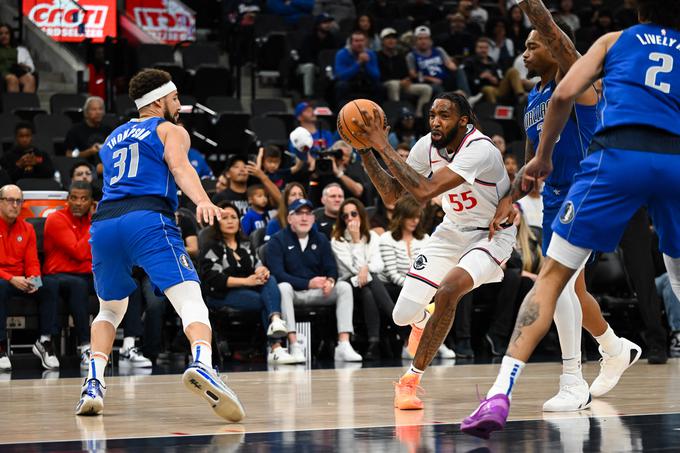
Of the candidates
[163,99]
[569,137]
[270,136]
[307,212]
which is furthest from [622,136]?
[270,136]

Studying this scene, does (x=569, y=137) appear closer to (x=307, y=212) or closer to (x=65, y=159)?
(x=307, y=212)

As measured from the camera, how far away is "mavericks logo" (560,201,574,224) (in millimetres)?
4355

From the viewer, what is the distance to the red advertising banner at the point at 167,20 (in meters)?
16.8

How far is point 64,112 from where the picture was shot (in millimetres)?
14055

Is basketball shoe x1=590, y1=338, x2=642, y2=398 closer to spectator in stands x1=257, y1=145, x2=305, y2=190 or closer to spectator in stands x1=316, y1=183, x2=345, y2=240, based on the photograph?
spectator in stands x1=316, y1=183, x2=345, y2=240

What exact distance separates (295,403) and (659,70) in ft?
9.53

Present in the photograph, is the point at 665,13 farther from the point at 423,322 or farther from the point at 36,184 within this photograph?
the point at 36,184

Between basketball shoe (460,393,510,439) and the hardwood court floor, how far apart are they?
453mm

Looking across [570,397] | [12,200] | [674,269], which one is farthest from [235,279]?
[674,269]

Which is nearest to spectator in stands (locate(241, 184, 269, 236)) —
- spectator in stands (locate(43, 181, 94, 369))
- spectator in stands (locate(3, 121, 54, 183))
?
spectator in stands (locate(43, 181, 94, 369))

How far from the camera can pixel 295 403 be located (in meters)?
6.22

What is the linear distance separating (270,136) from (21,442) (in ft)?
31.9

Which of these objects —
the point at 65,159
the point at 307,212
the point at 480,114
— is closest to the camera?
the point at 307,212

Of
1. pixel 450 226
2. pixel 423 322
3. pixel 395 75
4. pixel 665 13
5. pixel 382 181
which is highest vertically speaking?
pixel 665 13
